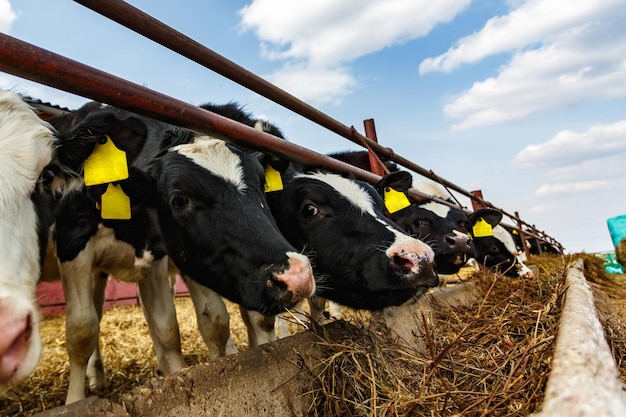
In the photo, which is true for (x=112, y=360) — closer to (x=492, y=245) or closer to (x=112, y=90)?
(x=112, y=90)

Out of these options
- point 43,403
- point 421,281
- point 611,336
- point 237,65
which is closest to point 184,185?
point 237,65

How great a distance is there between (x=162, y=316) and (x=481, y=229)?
14.9ft

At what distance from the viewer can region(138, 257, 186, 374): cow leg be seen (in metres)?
3.43

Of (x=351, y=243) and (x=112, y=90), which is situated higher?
(x=112, y=90)

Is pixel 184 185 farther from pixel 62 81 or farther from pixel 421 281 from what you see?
pixel 421 281

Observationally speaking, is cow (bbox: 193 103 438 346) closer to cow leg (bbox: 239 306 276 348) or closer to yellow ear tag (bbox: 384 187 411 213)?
yellow ear tag (bbox: 384 187 411 213)

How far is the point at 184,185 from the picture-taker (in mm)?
2645

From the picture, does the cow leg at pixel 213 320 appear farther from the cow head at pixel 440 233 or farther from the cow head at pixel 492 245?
the cow head at pixel 492 245

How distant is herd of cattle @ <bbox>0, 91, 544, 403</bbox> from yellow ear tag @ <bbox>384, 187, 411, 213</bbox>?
12mm

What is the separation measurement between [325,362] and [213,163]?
121cm

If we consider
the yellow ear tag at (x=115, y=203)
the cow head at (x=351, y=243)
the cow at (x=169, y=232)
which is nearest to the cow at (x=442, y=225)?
the cow head at (x=351, y=243)

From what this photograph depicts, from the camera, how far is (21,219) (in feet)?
6.21

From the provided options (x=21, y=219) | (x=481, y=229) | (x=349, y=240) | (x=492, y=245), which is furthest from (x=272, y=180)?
(x=492, y=245)

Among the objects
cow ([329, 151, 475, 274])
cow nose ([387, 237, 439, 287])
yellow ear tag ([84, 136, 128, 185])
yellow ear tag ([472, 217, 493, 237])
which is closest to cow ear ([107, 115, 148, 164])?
yellow ear tag ([84, 136, 128, 185])
